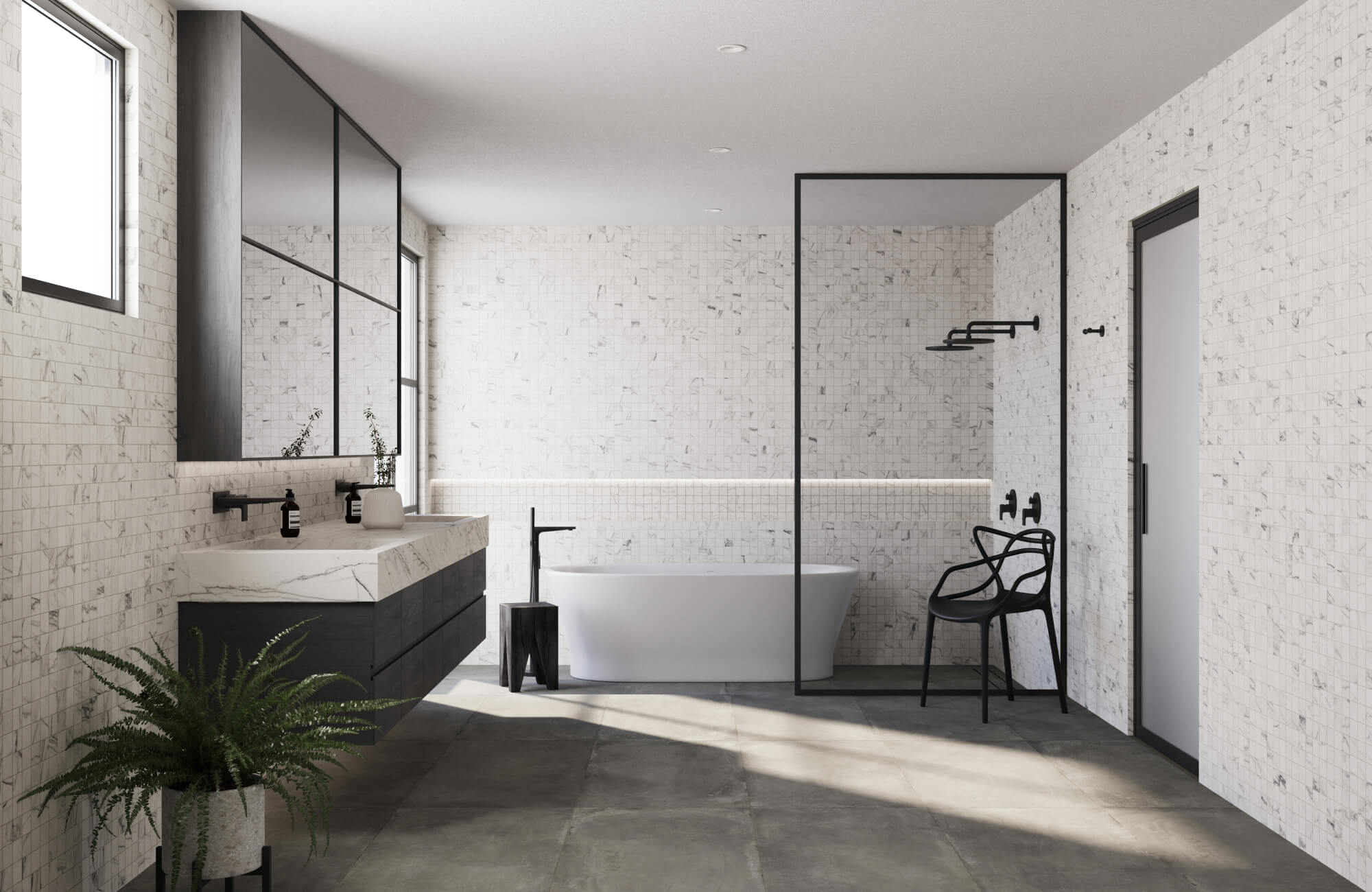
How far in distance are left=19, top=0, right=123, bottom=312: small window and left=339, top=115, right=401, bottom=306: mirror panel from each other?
4.11 feet

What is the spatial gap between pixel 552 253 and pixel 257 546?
3420 millimetres

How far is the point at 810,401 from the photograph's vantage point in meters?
6.46

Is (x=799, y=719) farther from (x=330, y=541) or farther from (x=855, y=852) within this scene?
(x=330, y=541)

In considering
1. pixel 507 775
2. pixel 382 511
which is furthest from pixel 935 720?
pixel 382 511

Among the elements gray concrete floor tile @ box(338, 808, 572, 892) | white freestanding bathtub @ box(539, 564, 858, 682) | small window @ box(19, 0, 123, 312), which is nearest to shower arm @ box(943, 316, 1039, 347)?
white freestanding bathtub @ box(539, 564, 858, 682)

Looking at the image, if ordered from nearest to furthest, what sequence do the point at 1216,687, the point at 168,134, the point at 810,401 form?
the point at 168,134 < the point at 1216,687 < the point at 810,401

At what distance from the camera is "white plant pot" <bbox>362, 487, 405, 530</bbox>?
14.3 feet

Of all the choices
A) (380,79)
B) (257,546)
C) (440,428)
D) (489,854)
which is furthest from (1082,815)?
(440,428)

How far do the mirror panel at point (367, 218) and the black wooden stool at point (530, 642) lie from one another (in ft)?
5.82

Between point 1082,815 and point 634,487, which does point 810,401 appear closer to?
point 634,487

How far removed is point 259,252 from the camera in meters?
3.51

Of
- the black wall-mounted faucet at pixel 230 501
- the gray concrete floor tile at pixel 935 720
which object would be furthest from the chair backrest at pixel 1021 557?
the black wall-mounted faucet at pixel 230 501

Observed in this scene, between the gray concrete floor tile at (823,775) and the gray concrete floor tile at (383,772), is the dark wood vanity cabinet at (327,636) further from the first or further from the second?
the gray concrete floor tile at (823,775)

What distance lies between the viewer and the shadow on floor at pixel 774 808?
10.5 feet
